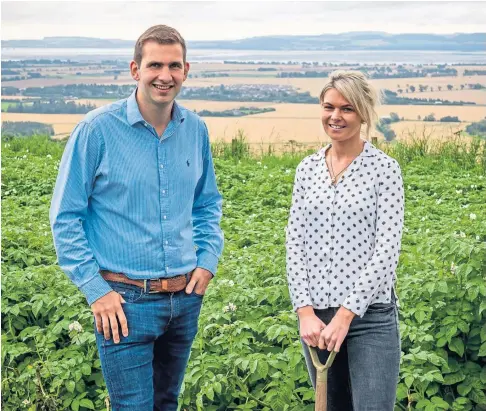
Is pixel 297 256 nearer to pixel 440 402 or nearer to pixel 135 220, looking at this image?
pixel 135 220

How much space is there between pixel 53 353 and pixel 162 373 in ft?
5.18

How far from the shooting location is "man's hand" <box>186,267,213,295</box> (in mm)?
3109

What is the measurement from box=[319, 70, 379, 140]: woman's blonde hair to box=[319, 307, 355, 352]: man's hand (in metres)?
0.64

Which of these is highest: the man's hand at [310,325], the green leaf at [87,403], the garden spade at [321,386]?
the man's hand at [310,325]

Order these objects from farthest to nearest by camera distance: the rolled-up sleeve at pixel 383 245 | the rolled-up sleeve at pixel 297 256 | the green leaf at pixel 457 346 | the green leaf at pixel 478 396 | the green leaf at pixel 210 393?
the green leaf at pixel 457 346
the green leaf at pixel 478 396
the green leaf at pixel 210 393
the rolled-up sleeve at pixel 297 256
the rolled-up sleeve at pixel 383 245

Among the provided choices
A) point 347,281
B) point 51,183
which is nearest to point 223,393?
point 347,281

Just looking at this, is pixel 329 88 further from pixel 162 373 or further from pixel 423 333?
pixel 423 333

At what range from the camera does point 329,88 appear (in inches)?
116

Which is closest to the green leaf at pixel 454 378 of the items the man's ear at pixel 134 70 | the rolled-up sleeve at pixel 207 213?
the rolled-up sleeve at pixel 207 213

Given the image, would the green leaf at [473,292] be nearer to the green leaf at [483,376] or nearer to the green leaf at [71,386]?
the green leaf at [483,376]

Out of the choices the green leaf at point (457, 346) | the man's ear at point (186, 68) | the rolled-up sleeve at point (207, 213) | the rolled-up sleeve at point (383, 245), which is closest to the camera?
the rolled-up sleeve at point (383, 245)

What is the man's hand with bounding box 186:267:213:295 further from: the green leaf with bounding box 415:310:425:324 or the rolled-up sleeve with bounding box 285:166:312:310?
the green leaf with bounding box 415:310:425:324

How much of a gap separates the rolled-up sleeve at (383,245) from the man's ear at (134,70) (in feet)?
2.97

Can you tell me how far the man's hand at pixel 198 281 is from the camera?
10.2 feet
